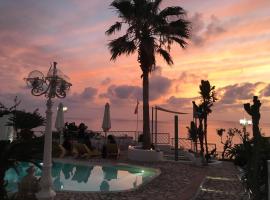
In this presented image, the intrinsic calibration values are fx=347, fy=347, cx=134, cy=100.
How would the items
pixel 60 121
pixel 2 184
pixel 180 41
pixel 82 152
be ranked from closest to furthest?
pixel 2 184
pixel 82 152
pixel 180 41
pixel 60 121

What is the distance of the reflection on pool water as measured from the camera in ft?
38.5

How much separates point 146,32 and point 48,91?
11.2m

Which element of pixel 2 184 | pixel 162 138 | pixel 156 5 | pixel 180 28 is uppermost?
pixel 156 5

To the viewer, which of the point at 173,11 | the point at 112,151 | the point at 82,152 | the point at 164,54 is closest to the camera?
the point at 112,151

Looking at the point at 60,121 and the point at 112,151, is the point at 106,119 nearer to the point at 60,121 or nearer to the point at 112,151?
the point at 60,121

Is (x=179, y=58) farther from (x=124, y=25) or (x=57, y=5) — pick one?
(x=57, y=5)

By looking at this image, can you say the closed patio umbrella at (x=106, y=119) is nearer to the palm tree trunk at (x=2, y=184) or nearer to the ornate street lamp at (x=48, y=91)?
the ornate street lamp at (x=48, y=91)

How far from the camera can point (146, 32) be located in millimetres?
18641

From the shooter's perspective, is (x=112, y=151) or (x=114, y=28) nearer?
(x=112, y=151)

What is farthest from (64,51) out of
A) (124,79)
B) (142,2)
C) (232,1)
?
(124,79)

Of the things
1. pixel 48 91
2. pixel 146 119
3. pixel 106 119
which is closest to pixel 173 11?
pixel 146 119

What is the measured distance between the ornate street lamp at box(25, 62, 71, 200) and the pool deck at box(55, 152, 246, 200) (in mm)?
942

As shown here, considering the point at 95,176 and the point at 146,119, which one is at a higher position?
the point at 146,119

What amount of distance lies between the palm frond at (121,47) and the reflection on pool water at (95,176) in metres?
6.20
